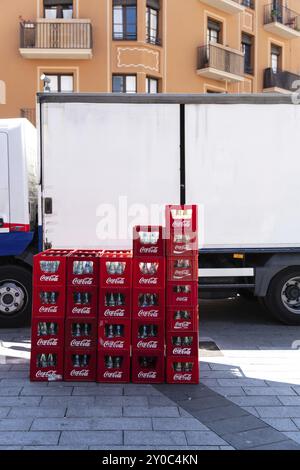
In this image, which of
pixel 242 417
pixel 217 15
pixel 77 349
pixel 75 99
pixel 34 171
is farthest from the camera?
pixel 217 15

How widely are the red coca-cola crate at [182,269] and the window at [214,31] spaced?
19659 millimetres

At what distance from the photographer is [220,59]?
22609mm

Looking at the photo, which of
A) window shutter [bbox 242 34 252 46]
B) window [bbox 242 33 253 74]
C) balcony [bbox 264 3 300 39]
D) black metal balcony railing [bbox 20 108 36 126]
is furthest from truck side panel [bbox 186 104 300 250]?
balcony [bbox 264 3 300 39]

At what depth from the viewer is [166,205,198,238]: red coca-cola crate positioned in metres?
5.01

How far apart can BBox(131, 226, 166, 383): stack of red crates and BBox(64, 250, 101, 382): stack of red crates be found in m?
0.39

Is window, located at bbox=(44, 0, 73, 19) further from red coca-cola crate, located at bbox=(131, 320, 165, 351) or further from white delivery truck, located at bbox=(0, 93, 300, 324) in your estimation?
red coca-cola crate, located at bbox=(131, 320, 165, 351)

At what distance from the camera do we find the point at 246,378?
17.3ft

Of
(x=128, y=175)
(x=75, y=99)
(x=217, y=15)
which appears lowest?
(x=128, y=175)

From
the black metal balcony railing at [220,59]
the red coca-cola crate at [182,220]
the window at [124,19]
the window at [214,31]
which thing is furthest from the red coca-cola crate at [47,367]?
the window at [214,31]

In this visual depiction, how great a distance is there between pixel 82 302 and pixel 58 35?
17.2 metres

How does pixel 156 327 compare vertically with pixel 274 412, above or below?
above
